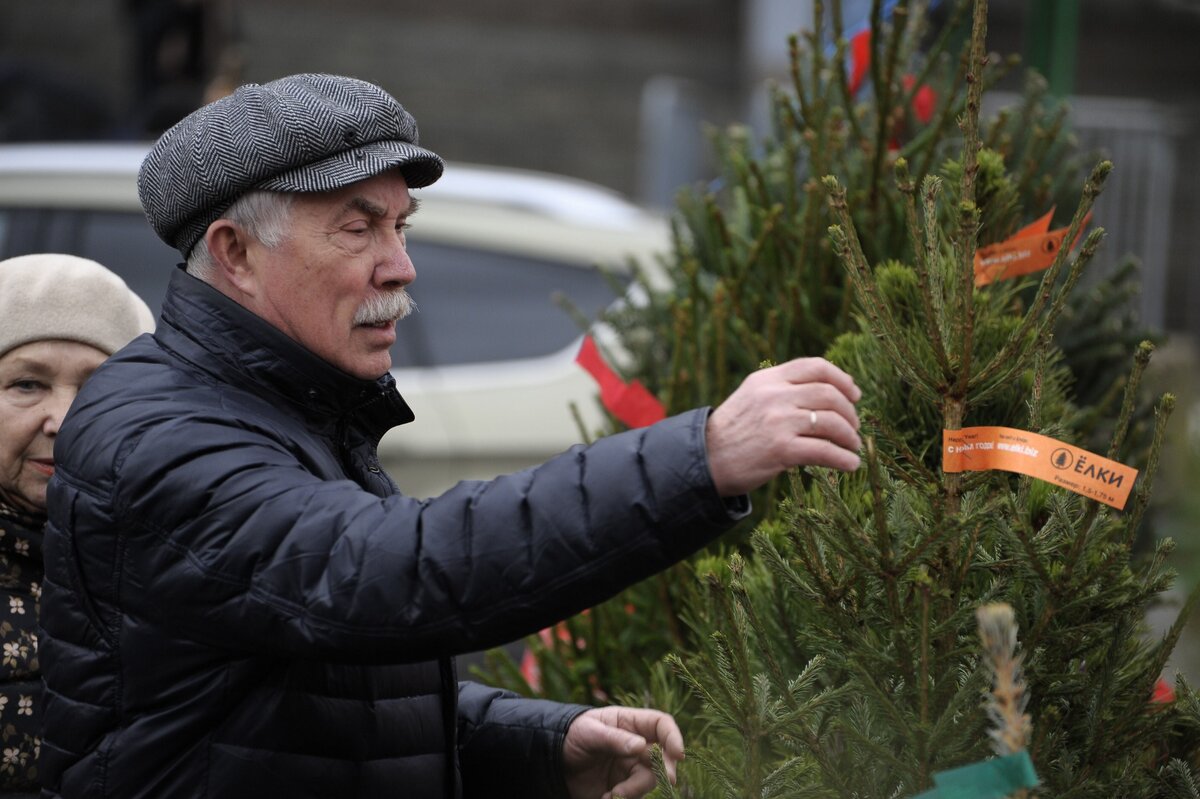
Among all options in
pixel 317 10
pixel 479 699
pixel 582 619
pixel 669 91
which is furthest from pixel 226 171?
pixel 317 10

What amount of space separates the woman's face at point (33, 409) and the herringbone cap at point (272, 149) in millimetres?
580

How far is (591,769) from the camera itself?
2.03m

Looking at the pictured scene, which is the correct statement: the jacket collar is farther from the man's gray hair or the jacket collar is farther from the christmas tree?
the christmas tree

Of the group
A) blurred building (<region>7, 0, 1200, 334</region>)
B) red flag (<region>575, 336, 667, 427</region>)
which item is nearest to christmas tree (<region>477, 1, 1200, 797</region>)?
red flag (<region>575, 336, 667, 427</region>)

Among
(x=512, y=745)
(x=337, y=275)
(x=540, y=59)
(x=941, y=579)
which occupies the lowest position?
(x=540, y=59)

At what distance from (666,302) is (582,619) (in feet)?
2.29

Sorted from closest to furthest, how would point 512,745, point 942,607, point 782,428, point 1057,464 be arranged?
point 782,428 → point 1057,464 → point 942,607 → point 512,745

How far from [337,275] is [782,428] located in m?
0.65

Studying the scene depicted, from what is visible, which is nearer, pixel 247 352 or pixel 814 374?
pixel 814 374

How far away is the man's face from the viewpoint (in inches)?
70.6

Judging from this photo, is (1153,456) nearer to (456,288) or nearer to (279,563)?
(279,563)

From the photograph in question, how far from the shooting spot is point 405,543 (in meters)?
1.50

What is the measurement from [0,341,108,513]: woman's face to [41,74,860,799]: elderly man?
0.57 metres

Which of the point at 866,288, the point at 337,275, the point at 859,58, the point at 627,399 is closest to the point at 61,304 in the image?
the point at 337,275
